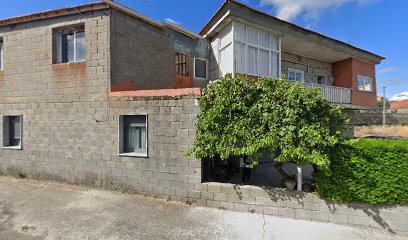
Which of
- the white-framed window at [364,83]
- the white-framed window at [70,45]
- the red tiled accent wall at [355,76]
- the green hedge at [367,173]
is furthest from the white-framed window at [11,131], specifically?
the white-framed window at [364,83]

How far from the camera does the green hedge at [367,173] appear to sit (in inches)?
165

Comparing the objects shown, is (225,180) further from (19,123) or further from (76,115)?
(19,123)

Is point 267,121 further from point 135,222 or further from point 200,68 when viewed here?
point 200,68

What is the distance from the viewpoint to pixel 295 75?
495 inches

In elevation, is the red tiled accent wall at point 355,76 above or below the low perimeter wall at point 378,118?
above

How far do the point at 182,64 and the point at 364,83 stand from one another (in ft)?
39.4

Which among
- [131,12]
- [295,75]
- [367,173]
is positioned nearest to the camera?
[367,173]

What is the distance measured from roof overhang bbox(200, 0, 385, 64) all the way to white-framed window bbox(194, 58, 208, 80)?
4.37 feet

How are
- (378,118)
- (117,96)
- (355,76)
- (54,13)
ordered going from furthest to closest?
(378,118)
(355,76)
(54,13)
(117,96)

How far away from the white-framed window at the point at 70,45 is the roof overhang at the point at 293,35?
5.39 m

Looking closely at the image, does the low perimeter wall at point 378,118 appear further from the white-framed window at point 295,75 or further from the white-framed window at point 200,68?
the white-framed window at point 200,68

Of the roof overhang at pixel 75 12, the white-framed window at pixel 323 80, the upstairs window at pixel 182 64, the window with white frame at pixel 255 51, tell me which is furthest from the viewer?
the white-framed window at pixel 323 80

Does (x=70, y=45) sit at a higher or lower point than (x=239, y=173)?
higher

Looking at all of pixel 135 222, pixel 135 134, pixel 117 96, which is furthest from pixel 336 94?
pixel 135 222
